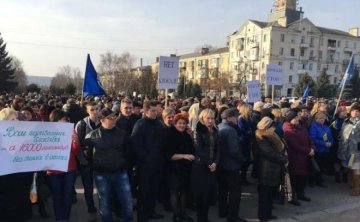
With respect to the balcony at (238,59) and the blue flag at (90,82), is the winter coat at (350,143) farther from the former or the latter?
the balcony at (238,59)

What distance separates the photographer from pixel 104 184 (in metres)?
5.79

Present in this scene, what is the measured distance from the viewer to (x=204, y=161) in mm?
6207

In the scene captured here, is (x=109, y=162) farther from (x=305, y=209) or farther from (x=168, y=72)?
(x=168, y=72)

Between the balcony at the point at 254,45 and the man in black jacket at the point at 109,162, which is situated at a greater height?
the balcony at the point at 254,45

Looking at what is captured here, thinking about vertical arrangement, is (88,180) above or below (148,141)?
below

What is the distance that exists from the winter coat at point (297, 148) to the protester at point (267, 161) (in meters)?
1.15

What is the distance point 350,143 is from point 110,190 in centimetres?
588

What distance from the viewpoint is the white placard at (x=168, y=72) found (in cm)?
995

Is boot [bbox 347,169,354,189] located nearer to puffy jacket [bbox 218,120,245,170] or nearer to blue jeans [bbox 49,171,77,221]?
puffy jacket [bbox 218,120,245,170]

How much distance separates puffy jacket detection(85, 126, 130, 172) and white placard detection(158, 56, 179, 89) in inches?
167

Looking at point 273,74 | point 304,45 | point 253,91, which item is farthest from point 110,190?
point 304,45

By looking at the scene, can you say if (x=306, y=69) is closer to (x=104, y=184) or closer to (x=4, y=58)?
(x=4, y=58)

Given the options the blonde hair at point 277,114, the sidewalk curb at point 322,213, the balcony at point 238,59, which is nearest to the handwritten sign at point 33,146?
the sidewalk curb at point 322,213

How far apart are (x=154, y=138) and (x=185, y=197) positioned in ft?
3.85
